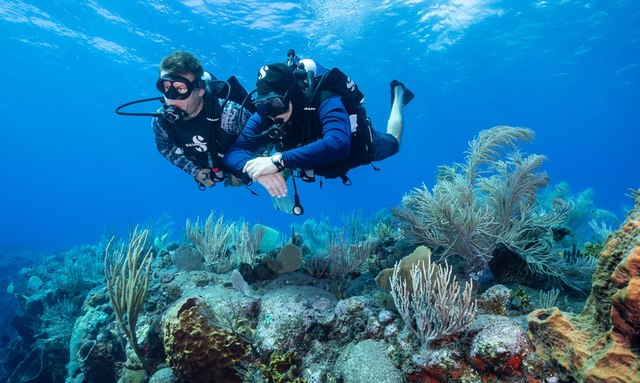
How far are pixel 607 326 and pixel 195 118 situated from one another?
6195 millimetres

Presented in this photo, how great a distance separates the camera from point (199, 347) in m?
3.84

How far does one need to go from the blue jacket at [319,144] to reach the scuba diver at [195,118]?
423 mm

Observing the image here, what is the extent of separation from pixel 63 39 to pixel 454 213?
3384cm

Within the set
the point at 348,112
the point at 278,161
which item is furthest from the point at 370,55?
the point at 278,161

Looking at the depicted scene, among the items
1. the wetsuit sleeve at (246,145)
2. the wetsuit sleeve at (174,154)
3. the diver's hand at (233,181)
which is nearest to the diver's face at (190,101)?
the wetsuit sleeve at (174,154)

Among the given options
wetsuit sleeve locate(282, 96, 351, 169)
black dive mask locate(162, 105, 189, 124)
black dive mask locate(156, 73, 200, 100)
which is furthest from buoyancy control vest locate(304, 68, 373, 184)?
black dive mask locate(162, 105, 189, 124)

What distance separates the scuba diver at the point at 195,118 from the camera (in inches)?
214

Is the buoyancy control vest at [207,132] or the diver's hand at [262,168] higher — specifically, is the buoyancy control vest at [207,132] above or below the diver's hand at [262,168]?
above

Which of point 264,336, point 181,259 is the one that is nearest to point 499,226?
point 264,336

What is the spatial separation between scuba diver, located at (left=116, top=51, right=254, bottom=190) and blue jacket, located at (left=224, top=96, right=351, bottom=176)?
1.39 feet

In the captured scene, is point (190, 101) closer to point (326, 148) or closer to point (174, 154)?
point (174, 154)

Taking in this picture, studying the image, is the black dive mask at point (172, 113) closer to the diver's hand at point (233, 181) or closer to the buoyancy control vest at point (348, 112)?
the diver's hand at point (233, 181)

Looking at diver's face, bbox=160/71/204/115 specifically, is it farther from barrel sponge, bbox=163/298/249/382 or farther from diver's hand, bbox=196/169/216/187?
barrel sponge, bbox=163/298/249/382

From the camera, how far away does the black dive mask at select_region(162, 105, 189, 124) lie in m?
5.70
